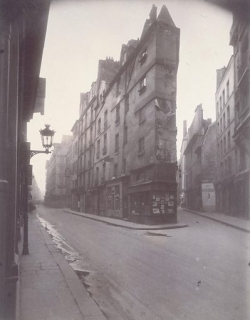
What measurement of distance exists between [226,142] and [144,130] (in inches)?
527

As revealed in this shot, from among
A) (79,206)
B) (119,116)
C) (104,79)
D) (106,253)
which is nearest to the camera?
(106,253)

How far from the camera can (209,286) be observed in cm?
527

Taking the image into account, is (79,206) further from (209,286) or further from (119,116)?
(209,286)

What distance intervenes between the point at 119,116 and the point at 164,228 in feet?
41.5

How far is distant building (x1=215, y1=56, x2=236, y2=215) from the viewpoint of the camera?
94.5 ft

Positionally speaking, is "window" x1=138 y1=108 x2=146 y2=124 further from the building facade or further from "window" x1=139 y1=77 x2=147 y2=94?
the building facade

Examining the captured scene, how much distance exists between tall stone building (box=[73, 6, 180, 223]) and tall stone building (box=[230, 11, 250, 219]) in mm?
5162

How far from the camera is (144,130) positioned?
21.9 meters

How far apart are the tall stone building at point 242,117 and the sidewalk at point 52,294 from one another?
17685mm

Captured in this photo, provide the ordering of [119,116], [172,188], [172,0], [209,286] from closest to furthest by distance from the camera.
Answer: [172,0] → [209,286] → [172,188] → [119,116]

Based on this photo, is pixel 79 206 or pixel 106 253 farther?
pixel 79 206

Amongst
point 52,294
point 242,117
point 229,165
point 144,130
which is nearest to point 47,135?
point 52,294

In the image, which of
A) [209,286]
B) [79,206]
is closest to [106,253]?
[209,286]

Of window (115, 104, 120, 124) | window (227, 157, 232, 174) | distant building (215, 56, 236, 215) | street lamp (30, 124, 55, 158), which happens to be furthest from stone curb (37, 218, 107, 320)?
window (227, 157, 232, 174)
